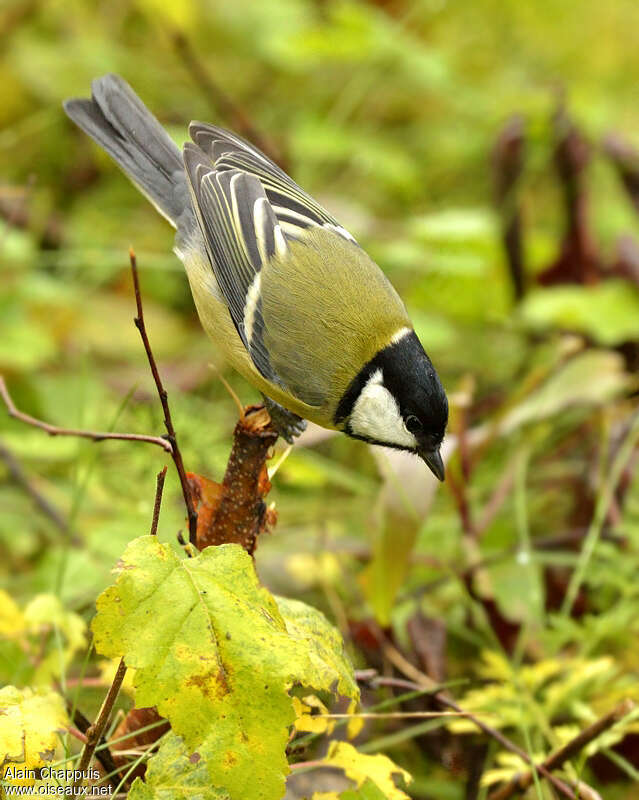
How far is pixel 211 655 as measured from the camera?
1.06 metres

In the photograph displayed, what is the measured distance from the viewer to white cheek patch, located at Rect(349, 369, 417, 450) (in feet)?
5.65

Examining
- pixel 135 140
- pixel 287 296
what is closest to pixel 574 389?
pixel 287 296

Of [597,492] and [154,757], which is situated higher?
[597,492]

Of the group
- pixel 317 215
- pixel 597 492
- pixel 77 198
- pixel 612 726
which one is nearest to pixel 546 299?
pixel 597 492

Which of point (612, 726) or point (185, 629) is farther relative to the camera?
point (612, 726)

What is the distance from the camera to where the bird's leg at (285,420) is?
1.62 metres

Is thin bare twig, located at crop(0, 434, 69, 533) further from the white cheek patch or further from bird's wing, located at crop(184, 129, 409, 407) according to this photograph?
the white cheek patch

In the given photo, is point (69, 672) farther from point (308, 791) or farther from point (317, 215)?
point (317, 215)

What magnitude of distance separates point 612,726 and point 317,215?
109 cm

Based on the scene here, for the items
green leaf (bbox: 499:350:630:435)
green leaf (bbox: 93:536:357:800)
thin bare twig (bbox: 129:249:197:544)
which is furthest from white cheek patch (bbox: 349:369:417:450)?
green leaf (bbox: 499:350:630:435)

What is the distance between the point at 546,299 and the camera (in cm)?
309

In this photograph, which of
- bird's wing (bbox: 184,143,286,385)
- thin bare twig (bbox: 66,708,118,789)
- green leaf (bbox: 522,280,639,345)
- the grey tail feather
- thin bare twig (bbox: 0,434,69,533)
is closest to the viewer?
thin bare twig (bbox: 66,708,118,789)

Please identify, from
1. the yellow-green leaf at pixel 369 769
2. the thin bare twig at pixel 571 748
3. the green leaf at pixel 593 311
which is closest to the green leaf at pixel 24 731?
the yellow-green leaf at pixel 369 769

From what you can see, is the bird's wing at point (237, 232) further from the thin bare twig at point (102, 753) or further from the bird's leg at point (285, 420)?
the thin bare twig at point (102, 753)
